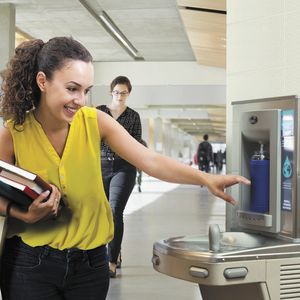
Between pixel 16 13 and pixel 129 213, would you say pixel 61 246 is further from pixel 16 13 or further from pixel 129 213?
pixel 16 13

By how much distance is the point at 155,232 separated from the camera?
7.16m

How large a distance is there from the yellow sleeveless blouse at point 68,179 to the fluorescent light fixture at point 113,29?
352 inches

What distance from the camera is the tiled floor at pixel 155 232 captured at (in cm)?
420

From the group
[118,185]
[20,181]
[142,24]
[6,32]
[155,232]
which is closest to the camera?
[20,181]

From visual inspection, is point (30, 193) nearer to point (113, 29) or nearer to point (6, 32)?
point (6, 32)

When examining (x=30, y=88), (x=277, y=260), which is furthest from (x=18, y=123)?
(x=277, y=260)

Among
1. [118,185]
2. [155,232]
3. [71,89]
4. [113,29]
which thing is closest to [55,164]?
[71,89]

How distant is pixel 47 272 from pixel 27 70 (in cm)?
56

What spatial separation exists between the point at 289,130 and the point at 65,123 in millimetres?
778

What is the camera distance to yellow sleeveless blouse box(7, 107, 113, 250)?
1616 millimetres

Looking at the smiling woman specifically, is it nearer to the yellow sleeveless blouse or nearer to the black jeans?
the yellow sleeveless blouse

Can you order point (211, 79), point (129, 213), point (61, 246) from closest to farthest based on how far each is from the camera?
point (61, 246), point (129, 213), point (211, 79)

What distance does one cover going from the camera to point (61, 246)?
1604 mm

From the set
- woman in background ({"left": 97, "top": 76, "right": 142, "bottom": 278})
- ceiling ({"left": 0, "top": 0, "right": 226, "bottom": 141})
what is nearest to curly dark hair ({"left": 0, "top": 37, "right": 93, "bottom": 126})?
woman in background ({"left": 97, "top": 76, "right": 142, "bottom": 278})
